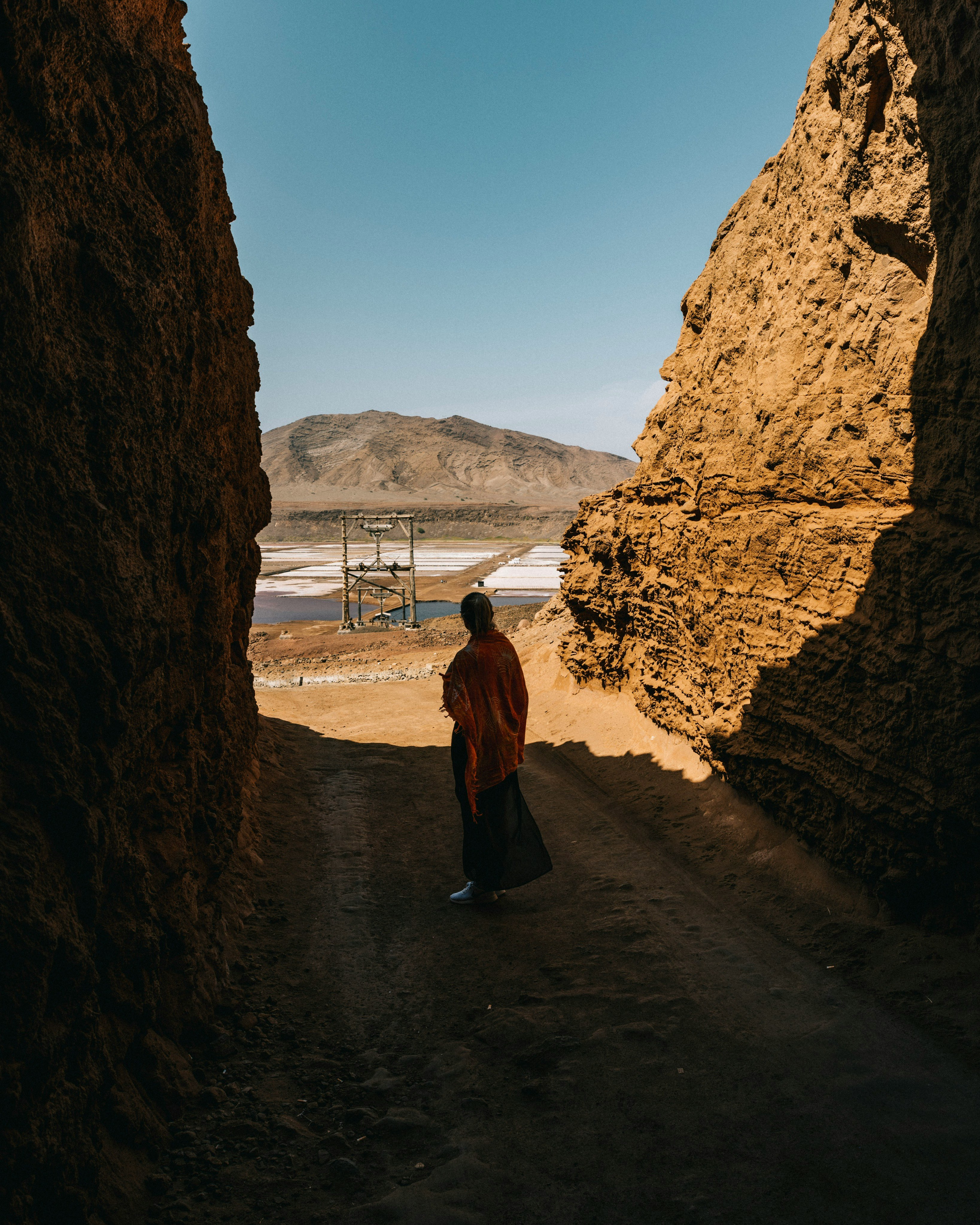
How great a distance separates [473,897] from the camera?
482 centimetres

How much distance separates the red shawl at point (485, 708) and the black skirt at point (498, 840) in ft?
0.21

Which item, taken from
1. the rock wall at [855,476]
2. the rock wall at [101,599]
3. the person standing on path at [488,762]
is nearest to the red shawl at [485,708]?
the person standing on path at [488,762]

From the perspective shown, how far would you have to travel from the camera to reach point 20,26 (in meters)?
2.52

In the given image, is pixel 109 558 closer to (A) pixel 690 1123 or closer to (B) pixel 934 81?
(A) pixel 690 1123

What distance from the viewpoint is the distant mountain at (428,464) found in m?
126

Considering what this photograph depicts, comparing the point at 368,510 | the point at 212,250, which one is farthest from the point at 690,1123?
the point at 368,510

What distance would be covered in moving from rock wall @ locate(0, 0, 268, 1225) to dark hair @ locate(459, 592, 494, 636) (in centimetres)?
145

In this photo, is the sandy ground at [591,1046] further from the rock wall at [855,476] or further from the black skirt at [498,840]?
the rock wall at [855,476]

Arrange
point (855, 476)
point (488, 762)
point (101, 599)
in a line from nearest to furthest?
point (101, 599) < point (488, 762) < point (855, 476)

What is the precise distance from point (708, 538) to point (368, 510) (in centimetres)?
8528

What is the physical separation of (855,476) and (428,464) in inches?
5227

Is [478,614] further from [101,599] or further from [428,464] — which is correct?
[428,464]

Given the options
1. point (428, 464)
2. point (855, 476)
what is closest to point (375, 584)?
point (855, 476)

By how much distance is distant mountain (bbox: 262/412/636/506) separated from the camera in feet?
414
